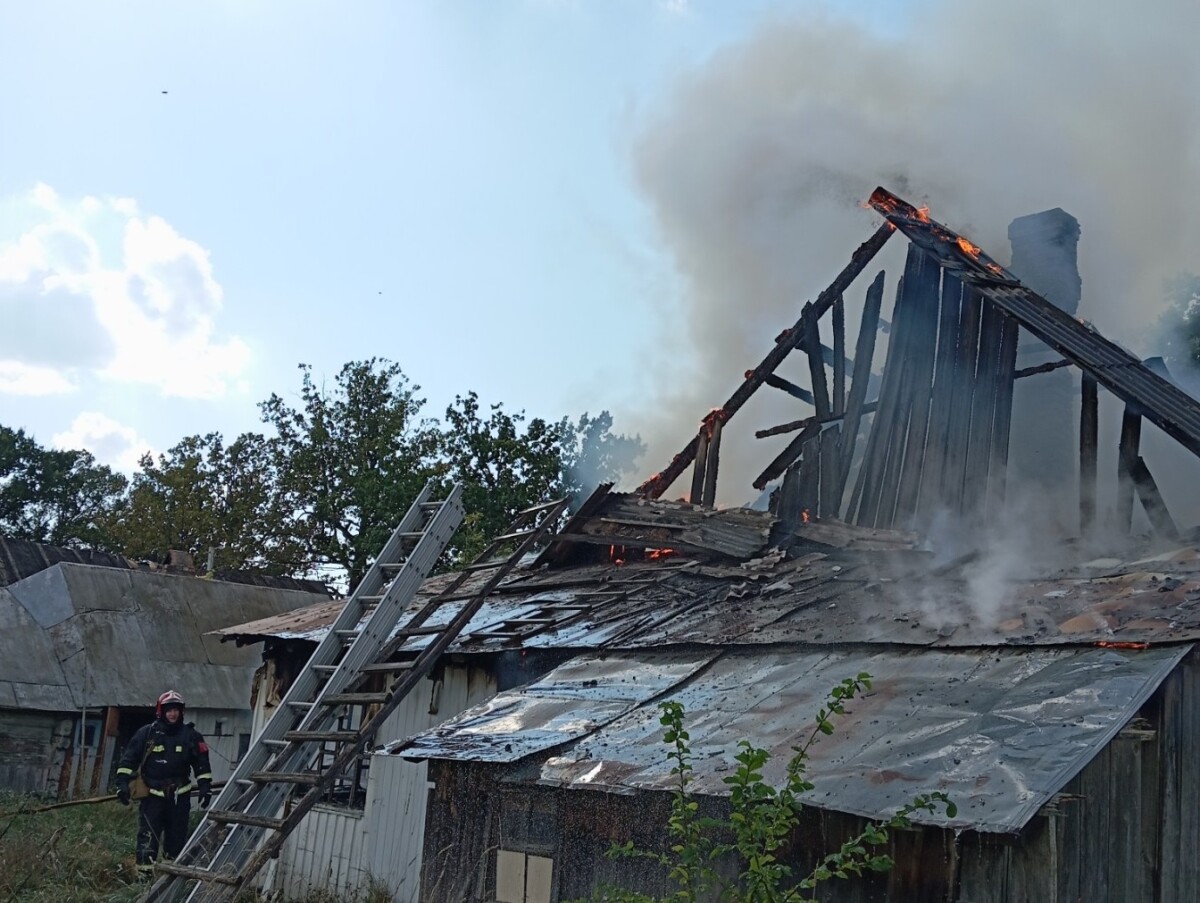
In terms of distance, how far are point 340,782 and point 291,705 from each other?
3.50m

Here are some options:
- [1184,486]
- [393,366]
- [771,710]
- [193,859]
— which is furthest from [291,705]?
[393,366]

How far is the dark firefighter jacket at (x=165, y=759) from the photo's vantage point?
10.7 metres

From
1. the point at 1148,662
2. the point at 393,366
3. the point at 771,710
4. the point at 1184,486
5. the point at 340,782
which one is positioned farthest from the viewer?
the point at 393,366

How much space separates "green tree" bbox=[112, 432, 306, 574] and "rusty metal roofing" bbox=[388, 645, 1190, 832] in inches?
1302

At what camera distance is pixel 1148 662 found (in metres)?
6.26

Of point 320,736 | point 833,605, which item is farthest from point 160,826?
point 833,605

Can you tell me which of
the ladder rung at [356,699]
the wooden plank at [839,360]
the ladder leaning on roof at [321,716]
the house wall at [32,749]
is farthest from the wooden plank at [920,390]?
the house wall at [32,749]

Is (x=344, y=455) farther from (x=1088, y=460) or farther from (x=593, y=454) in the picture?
(x=1088, y=460)

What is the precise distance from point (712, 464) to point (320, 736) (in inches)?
321

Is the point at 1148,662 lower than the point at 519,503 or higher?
lower

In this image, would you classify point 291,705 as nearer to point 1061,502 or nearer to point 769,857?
point 769,857

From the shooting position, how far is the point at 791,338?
49.2 ft

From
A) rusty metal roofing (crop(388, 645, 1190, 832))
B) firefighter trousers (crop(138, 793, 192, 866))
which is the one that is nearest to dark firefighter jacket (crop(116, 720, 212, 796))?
firefighter trousers (crop(138, 793, 192, 866))

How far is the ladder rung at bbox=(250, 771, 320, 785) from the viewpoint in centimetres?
820
